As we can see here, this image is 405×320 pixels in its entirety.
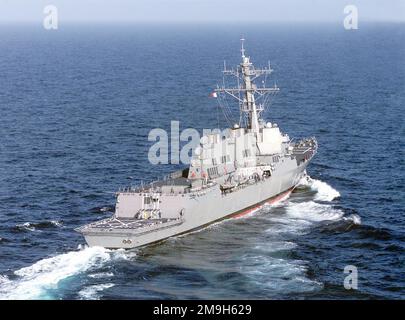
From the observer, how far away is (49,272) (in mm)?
49344

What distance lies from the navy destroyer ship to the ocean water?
109 cm

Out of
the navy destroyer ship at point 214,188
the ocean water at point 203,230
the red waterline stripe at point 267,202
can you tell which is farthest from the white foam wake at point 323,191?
the red waterline stripe at point 267,202

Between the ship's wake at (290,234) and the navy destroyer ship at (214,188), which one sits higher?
the navy destroyer ship at (214,188)

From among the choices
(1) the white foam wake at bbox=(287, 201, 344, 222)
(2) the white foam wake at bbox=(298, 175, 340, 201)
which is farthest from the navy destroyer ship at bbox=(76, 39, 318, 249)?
(1) the white foam wake at bbox=(287, 201, 344, 222)

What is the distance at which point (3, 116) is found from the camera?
10375cm

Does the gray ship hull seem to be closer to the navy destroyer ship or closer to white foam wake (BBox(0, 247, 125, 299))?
the navy destroyer ship

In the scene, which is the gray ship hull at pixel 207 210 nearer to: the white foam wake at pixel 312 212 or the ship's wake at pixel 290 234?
the ship's wake at pixel 290 234

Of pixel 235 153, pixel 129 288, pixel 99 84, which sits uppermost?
pixel 99 84

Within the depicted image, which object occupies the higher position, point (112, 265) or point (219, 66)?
point (219, 66)

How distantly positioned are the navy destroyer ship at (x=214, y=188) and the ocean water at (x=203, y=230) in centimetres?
109

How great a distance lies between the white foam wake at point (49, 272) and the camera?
45812 millimetres
